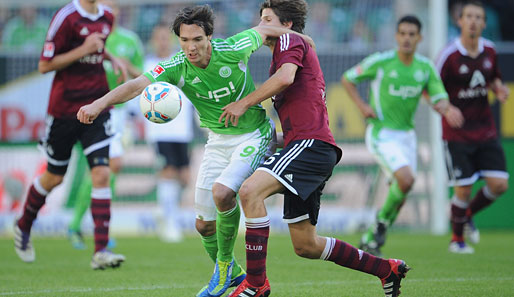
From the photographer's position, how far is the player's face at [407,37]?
8.64m

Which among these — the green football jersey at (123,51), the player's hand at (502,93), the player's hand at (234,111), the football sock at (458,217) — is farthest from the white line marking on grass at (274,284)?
the green football jersey at (123,51)

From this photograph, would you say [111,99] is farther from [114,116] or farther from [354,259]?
[114,116]

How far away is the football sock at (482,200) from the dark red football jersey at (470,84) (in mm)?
688

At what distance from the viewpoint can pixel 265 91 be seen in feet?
16.5

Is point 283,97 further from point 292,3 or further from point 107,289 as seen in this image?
point 107,289

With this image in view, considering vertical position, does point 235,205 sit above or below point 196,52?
below

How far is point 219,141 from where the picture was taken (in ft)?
18.3

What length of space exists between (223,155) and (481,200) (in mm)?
4909

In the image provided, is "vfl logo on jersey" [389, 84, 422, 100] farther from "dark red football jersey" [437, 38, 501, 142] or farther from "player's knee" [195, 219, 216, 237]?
"player's knee" [195, 219, 216, 237]

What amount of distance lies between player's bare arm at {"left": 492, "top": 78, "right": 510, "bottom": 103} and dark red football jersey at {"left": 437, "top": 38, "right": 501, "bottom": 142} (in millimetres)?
76

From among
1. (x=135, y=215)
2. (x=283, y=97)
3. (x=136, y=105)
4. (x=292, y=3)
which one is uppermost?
(x=292, y=3)

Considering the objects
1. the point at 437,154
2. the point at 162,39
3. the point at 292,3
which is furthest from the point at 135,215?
the point at 292,3

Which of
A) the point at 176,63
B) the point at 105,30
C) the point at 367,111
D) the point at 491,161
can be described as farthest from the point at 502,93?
the point at 176,63

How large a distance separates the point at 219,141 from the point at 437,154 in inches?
280
